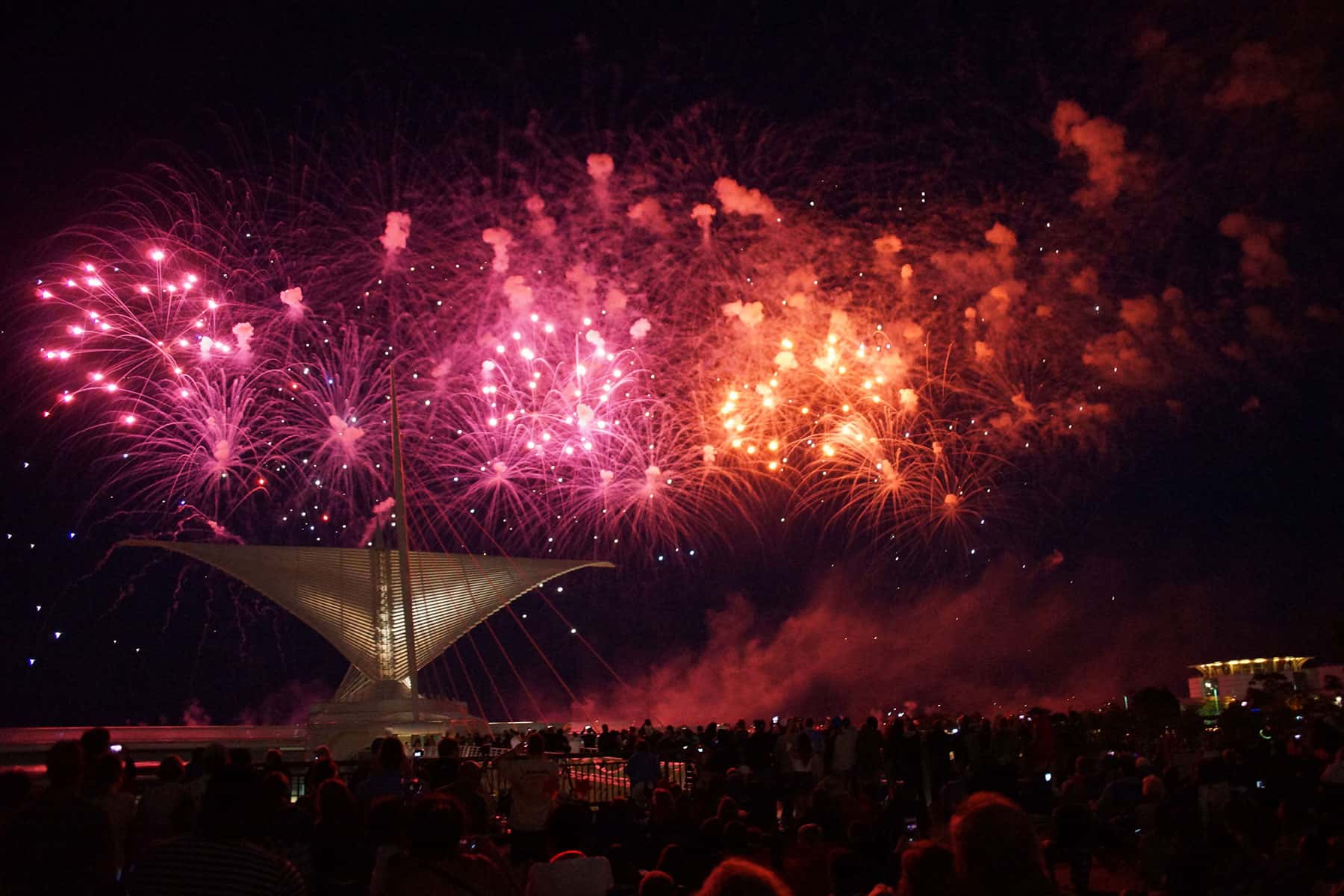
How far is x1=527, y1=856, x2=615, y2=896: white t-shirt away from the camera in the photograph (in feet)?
19.6

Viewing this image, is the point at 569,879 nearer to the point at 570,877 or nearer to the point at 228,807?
the point at 570,877

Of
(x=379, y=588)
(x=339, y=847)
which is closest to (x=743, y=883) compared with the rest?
(x=339, y=847)

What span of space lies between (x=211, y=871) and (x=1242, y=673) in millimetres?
59963

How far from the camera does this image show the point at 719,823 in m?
7.81

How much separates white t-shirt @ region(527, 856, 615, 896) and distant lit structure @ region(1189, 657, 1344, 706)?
4473 cm

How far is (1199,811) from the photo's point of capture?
10438 mm

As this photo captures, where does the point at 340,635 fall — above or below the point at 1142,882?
above

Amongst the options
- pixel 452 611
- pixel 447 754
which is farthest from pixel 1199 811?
pixel 452 611

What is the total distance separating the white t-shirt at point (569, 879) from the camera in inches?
235

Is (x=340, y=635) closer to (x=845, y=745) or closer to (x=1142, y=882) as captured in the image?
(x=845, y=745)

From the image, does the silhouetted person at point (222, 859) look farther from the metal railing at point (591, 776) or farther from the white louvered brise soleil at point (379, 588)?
the white louvered brise soleil at point (379, 588)

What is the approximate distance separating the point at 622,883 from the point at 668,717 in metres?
51.8

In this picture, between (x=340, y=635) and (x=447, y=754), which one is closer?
(x=447, y=754)

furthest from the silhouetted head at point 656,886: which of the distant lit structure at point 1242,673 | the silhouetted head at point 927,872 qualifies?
the distant lit structure at point 1242,673
